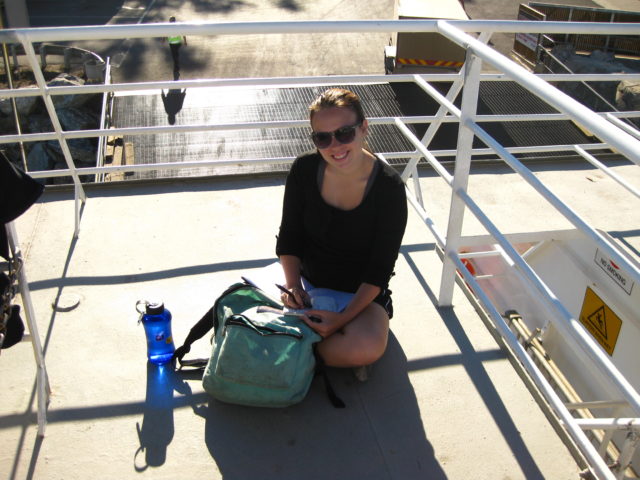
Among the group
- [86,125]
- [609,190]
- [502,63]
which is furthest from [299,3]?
[502,63]

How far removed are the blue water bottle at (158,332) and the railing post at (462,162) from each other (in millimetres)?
1354

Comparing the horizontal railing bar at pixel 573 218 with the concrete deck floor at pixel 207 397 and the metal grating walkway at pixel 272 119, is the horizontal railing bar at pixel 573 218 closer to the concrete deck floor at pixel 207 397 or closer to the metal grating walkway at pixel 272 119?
the concrete deck floor at pixel 207 397

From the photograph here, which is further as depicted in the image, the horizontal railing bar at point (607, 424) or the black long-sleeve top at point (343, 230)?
the black long-sleeve top at point (343, 230)

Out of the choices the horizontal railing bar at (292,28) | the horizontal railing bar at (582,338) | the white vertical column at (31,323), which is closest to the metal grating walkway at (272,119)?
the horizontal railing bar at (292,28)

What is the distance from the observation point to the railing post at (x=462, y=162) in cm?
272

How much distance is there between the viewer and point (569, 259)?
14.0ft

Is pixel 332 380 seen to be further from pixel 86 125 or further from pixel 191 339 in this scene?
pixel 86 125

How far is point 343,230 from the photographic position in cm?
269

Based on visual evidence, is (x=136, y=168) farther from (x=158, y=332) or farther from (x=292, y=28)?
(x=158, y=332)

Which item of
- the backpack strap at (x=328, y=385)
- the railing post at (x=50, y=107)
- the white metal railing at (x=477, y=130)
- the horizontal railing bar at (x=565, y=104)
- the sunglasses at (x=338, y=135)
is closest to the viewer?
the horizontal railing bar at (x=565, y=104)

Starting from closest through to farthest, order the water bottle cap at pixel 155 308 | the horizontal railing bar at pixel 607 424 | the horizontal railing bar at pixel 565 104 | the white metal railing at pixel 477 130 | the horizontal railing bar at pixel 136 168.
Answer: the horizontal railing bar at pixel 565 104 → the white metal railing at pixel 477 130 → the horizontal railing bar at pixel 607 424 → the water bottle cap at pixel 155 308 → the horizontal railing bar at pixel 136 168

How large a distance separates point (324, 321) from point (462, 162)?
97 centimetres

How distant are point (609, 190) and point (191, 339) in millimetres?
3455

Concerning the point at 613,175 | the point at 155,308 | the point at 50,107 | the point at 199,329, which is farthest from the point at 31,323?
the point at 613,175
